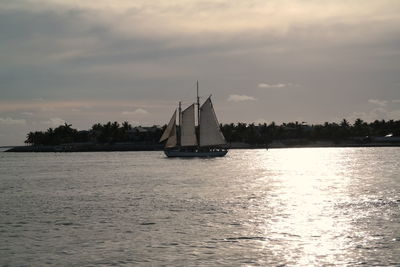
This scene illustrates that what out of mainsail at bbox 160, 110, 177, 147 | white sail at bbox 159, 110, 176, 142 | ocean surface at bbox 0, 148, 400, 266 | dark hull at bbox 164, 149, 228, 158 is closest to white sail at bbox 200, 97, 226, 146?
dark hull at bbox 164, 149, 228, 158

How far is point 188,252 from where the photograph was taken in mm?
26750

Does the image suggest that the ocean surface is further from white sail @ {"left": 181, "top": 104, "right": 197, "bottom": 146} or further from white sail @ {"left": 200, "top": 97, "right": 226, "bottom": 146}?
white sail @ {"left": 181, "top": 104, "right": 197, "bottom": 146}

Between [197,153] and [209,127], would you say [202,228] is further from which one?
[197,153]

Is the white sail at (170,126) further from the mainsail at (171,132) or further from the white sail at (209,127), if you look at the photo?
the white sail at (209,127)

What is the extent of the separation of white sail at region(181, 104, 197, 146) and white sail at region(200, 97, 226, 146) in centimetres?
262

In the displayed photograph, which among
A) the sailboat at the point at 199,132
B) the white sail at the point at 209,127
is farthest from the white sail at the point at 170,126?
Answer: the white sail at the point at 209,127

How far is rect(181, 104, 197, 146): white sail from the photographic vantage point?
454 ft

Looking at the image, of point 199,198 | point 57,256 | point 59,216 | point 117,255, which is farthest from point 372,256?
point 199,198

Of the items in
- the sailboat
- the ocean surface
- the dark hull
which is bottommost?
the ocean surface

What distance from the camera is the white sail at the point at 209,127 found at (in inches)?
5320

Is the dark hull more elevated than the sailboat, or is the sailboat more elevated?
the sailboat

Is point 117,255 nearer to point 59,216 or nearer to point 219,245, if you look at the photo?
point 219,245

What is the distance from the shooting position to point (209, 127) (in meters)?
137

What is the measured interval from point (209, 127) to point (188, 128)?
6.26m
